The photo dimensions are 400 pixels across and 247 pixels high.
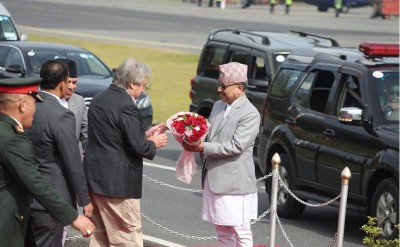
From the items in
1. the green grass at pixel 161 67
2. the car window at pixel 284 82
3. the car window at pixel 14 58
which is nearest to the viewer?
the car window at pixel 284 82

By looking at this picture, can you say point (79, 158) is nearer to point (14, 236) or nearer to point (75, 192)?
point (75, 192)

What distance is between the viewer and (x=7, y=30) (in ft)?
80.4

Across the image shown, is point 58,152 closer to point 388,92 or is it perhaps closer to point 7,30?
point 388,92

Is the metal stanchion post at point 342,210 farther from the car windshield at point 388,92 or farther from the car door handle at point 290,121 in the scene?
the car door handle at point 290,121

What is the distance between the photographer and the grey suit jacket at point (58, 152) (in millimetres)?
7527

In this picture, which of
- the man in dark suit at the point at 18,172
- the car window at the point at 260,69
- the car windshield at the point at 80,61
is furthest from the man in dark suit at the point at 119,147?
the car windshield at the point at 80,61

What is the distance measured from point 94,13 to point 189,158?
52922mm

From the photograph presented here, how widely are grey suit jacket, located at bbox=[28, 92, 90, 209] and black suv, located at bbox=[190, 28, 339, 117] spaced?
8.53m

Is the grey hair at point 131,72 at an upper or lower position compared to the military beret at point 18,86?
lower

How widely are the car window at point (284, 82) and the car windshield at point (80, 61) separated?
7218 mm

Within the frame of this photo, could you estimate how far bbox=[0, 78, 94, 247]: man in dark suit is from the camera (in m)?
6.22

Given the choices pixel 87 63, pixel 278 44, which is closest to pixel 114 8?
pixel 87 63

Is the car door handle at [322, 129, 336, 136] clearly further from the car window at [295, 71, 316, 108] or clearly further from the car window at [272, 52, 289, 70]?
the car window at [272, 52, 289, 70]

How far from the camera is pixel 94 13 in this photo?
201 ft
